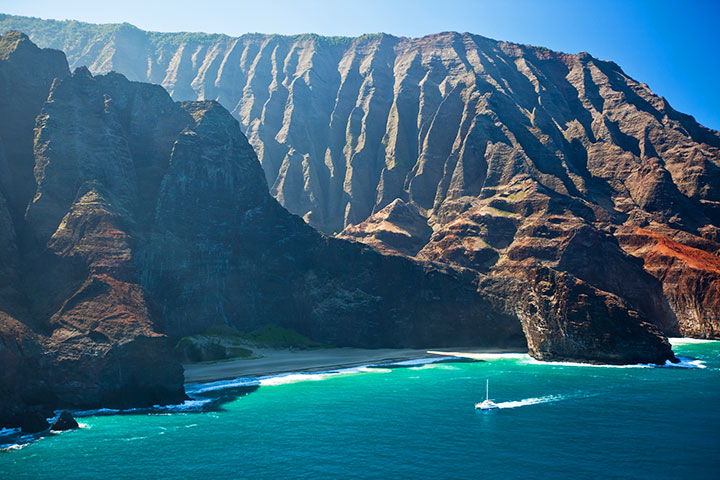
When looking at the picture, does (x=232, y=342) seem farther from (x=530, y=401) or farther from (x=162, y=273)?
(x=530, y=401)

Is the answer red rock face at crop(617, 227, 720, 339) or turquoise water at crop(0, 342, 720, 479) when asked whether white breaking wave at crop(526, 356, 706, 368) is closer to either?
turquoise water at crop(0, 342, 720, 479)

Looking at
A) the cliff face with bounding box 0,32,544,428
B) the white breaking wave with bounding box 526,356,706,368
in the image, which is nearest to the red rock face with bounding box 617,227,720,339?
the white breaking wave with bounding box 526,356,706,368

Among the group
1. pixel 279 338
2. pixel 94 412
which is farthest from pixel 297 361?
pixel 94 412

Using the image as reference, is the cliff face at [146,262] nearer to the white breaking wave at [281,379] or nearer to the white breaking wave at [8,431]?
the white breaking wave at [8,431]

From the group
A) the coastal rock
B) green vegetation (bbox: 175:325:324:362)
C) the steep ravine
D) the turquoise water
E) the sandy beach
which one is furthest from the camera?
green vegetation (bbox: 175:325:324:362)

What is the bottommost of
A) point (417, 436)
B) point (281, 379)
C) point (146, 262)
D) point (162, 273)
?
point (417, 436)

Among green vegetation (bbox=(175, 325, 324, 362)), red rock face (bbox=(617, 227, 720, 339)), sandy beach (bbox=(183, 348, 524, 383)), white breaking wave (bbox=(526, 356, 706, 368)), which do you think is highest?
red rock face (bbox=(617, 227, 720, 339))

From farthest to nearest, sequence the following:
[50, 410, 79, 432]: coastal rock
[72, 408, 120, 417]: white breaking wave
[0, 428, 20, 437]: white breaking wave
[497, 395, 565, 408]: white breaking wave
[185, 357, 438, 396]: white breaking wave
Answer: [185, 357, 438, 396]: white breaking wave, [72, 408, 120, 417]: white breaking wave, [497, 395, 565, 408]: white breaking wave, [50, 410, 79, 432]: coastal rock, [0, 428, 20, 437]: white breaking wave
